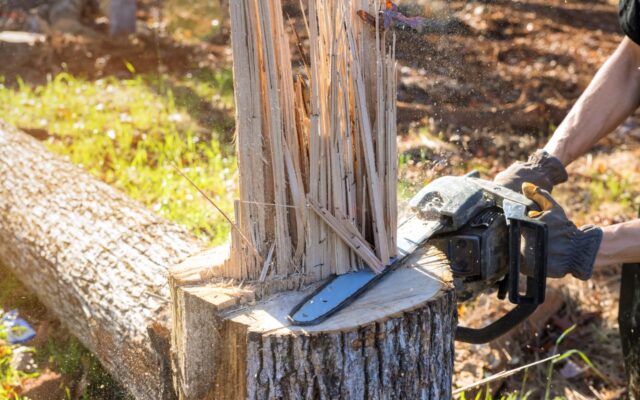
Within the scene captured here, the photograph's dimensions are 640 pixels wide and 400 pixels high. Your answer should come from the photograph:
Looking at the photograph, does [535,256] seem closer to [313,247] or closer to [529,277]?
[529,277]

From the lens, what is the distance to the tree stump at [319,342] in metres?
1.77

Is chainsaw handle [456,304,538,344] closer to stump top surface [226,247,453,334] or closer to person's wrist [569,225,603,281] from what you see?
person's wrist [569,225,603,281]

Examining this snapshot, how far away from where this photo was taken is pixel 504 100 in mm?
5738

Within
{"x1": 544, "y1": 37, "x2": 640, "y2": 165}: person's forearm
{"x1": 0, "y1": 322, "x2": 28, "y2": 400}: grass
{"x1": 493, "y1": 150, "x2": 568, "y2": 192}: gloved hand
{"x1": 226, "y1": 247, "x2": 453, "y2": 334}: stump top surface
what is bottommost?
{"x1": 0, "y1": 322, "x2": 28, "y2": 400}: grass

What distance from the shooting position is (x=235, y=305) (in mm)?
1890

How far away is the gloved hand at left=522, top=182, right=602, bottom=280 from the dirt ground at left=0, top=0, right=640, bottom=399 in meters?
0.97

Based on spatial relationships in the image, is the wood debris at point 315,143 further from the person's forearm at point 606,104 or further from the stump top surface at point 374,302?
the person's forearm at point 606,104

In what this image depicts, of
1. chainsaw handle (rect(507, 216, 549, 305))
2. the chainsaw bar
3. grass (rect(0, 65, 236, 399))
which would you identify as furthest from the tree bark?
chainsaw handle (rect(507, 216, 549, 305))

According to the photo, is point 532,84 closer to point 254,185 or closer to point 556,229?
point 556,229

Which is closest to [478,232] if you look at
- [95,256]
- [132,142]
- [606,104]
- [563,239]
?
[563,239]

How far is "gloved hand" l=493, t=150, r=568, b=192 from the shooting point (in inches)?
98.0

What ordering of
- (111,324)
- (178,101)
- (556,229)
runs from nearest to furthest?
(556,229) < (111,324) < (178,101)

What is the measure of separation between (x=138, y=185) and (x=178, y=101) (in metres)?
1.57

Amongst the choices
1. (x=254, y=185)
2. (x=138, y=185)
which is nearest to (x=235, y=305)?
(x=254, y=185)
